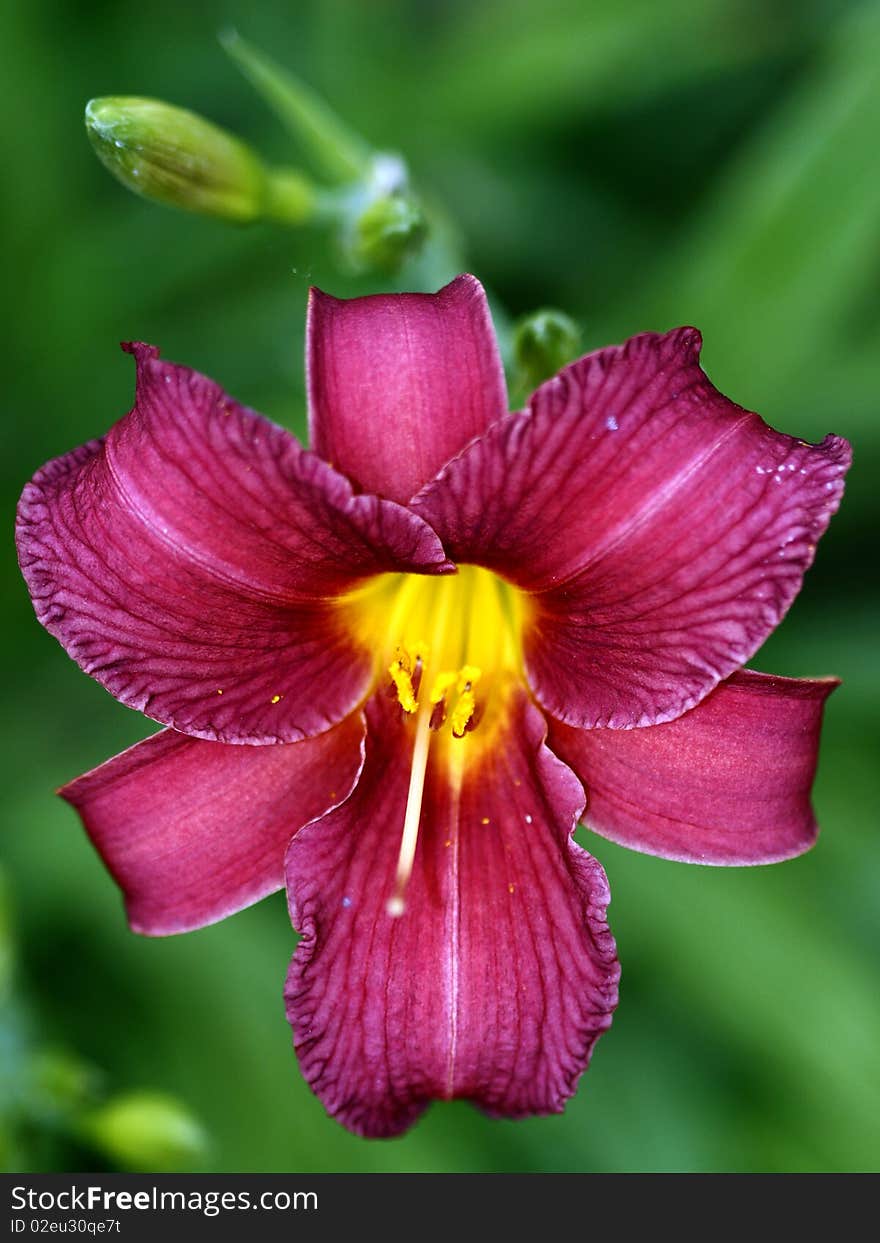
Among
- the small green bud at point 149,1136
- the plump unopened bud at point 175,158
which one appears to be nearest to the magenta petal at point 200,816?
the small green bud at point 149,1136

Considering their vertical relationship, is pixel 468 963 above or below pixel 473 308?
below

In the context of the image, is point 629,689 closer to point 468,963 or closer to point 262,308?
point 468,963

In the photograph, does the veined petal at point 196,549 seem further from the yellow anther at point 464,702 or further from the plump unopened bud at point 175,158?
the plump unopened bud at point 175,158

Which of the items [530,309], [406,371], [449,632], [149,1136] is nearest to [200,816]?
[449,632]

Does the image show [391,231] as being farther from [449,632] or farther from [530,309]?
[530,309]
